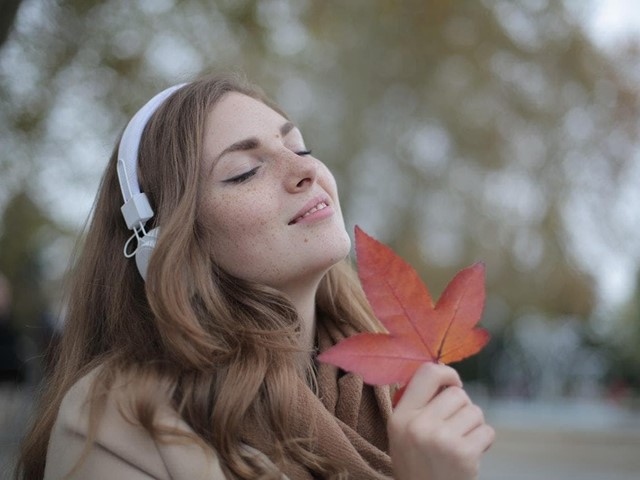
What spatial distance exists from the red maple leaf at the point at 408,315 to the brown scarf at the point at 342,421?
0.28m

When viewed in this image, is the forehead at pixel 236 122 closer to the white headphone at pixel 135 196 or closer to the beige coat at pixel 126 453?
the white headphone at pixel 135 196

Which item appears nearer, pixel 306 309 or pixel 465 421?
pixel 465 421

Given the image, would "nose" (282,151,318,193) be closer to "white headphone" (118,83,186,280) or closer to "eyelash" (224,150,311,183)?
"eyelash" (224,150,311,183)

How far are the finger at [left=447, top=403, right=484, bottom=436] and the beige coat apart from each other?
0.48m

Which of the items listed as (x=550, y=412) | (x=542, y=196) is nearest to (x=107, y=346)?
(x=542, y=196)

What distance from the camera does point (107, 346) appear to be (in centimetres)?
215

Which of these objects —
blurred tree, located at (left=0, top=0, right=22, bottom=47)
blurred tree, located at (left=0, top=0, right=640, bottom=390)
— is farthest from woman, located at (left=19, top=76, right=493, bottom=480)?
blurred tree, located at (left=0, top=0, right=640, bottom=390)

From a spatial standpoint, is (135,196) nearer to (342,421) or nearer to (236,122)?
(236,122)

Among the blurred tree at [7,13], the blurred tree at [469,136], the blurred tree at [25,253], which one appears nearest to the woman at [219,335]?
the blurred tree at [7,13]

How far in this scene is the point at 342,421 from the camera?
6.86ft

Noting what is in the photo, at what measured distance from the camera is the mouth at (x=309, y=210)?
199 cm

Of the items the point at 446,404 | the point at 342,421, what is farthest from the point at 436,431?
the point at 342,421

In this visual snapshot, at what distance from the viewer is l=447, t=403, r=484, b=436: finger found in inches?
65.6

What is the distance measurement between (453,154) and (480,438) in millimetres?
11317
